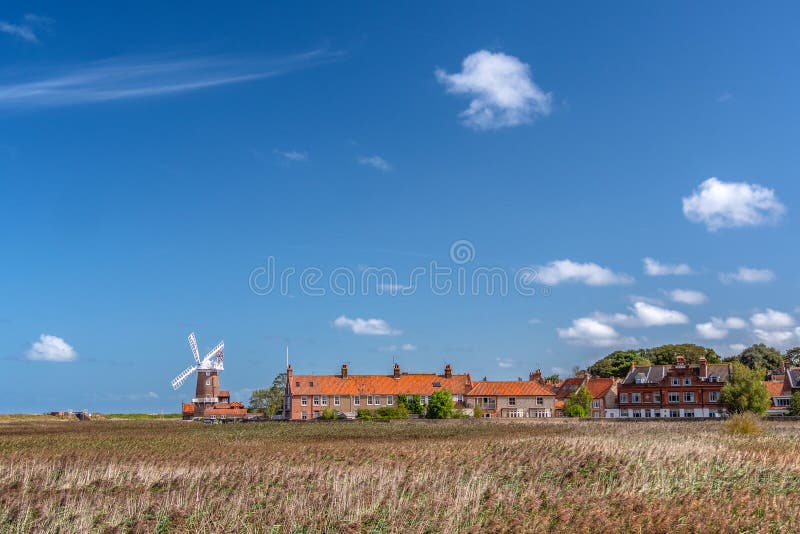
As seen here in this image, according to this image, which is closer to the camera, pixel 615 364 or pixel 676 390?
pixel 676 390

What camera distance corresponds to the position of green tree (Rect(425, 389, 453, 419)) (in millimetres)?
102812

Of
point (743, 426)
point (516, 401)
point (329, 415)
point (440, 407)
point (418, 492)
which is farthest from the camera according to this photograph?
point (516, 401)

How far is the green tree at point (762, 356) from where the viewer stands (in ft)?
476

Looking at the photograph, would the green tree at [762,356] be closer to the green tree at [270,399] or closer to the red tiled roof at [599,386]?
the red tiled roof at [599,386]

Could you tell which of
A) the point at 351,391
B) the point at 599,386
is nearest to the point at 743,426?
the point at 599,386

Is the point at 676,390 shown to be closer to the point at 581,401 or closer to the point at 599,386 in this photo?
the point at 581,401

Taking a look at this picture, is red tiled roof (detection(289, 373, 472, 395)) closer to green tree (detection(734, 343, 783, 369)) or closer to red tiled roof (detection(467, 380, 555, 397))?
red tiled roof (detection(467, 380, 555, 397))

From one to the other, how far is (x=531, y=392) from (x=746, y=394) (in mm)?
36228

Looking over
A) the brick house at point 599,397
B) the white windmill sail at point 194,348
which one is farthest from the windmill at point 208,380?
the brick house at point 599,397

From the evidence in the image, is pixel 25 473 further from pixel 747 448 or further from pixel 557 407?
pixel 557 407

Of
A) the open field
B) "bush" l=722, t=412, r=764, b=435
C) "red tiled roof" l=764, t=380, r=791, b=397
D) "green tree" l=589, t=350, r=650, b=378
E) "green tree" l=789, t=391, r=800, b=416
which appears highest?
"green tree" l=589, t=350, r=650, b=378

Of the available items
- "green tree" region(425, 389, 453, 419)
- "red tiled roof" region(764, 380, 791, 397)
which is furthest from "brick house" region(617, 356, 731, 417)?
"green tree" region(425, 389, 453, 419)

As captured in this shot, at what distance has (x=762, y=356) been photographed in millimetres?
145875

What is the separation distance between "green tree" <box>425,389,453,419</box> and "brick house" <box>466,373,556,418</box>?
45.8 feet
